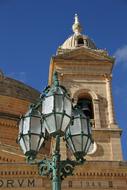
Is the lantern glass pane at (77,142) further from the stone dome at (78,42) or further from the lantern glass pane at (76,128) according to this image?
the stone dome at (78,42)

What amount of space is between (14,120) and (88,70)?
18.8 ft

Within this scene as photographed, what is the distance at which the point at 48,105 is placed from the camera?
6.95m

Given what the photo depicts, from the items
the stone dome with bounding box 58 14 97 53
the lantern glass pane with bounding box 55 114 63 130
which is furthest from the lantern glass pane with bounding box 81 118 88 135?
the stone dome with bounding box 58 14 97 53

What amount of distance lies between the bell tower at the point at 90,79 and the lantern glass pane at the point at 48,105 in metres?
12.7

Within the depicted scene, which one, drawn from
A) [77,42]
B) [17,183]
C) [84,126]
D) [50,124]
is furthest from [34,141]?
[77,42]

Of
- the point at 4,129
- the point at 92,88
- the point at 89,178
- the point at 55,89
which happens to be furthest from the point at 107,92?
the point at 55,89

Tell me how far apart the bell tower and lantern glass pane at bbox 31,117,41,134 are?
12.6 m

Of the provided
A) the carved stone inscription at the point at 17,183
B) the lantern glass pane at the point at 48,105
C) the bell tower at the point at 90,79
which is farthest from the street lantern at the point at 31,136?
the bell tower at the point at 90,79

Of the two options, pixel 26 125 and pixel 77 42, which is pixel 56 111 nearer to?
pixel 26 125

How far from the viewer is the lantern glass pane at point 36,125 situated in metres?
6.99

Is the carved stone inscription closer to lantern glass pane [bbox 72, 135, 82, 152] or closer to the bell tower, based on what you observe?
the bell tower

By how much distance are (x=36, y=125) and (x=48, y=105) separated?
357 millimetres

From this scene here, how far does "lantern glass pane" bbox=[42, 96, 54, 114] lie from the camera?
687 cm

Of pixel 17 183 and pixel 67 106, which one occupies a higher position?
pixel 67 106
